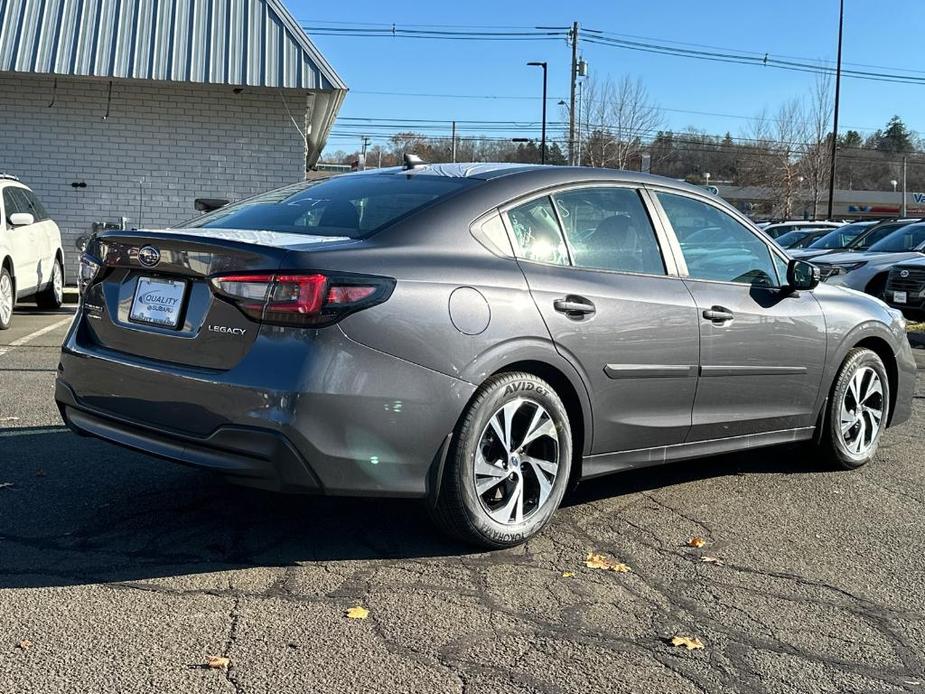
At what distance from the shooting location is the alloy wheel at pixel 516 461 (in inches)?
154

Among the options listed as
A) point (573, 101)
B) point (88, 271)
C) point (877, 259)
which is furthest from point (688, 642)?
point (573, 101)

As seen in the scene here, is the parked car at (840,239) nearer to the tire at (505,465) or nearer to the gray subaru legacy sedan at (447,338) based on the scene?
the gray subaru legacy sedan at (447,338)

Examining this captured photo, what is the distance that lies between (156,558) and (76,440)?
2.09 m

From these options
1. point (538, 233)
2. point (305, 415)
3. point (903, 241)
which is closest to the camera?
point (305, 415)

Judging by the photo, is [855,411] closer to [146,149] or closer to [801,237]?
[146,149]

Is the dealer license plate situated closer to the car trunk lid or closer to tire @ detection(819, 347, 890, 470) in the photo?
the car trunk lid

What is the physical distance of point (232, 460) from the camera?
3553 millimetres

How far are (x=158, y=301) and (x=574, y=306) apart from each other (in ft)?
5.55

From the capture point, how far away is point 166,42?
46.2ft

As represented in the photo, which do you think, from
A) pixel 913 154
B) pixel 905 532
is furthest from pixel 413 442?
pixel 913 154

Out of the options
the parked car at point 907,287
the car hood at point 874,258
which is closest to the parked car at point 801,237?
the car hood at point 874,258

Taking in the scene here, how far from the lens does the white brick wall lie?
14797mm

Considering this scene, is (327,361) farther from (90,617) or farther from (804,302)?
(804,302)

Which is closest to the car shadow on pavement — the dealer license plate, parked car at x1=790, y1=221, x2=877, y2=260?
the dealer license plate
